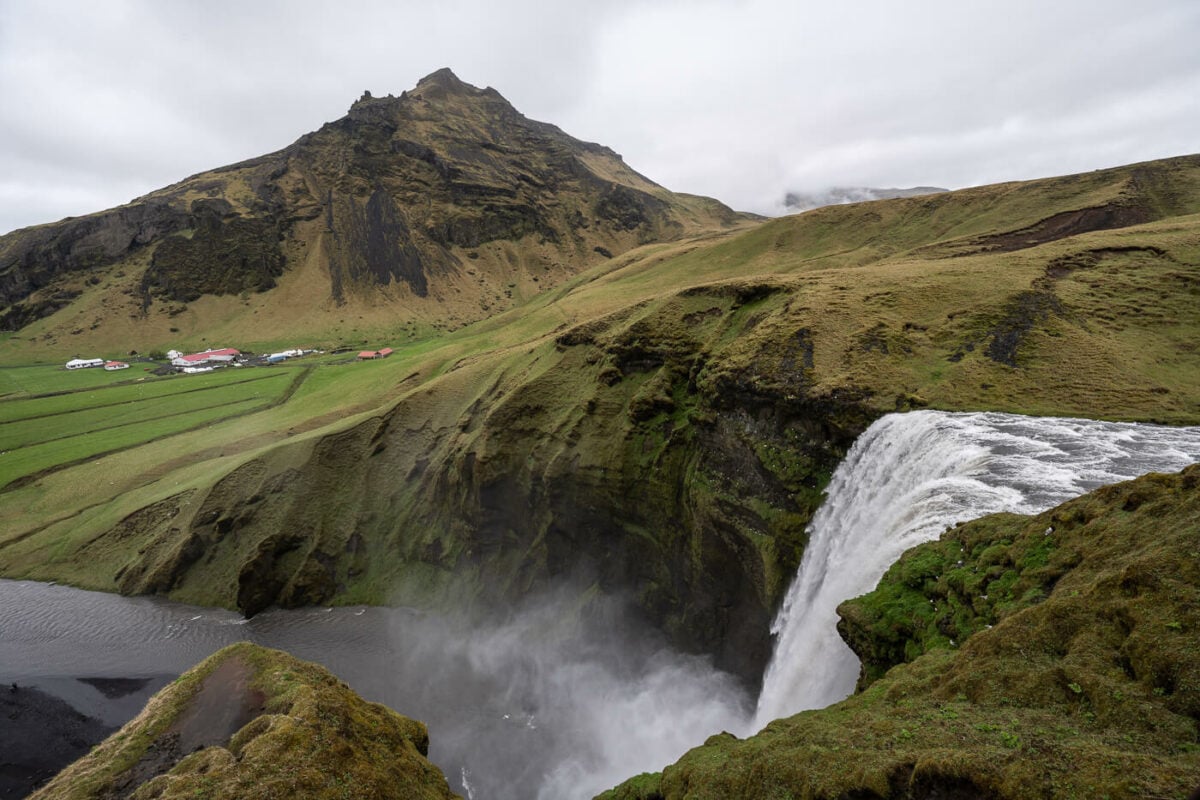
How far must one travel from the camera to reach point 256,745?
12.1 m

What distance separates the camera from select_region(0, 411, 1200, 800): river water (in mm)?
17516

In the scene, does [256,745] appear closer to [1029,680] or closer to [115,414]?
[1029,680]

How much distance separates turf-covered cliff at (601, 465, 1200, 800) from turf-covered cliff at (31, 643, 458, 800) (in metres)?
7.36

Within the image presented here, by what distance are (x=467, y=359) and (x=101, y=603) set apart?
41.9 metres

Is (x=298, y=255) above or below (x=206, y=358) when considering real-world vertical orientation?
above

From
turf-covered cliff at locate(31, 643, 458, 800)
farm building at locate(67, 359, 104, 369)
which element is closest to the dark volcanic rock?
turf-covered cliff at locate(31, 643, 458, 800)

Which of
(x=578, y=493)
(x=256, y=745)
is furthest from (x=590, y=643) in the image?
(x=256, y=745)

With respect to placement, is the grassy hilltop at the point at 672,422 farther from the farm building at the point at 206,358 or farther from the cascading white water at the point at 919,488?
the farm building at the point at 206,358

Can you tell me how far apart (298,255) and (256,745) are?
624ft

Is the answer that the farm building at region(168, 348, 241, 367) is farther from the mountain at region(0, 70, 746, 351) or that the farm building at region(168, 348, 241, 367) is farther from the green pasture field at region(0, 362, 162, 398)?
the mountain at region(0, 70, 746, 351)

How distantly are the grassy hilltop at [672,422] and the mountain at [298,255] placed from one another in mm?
88664

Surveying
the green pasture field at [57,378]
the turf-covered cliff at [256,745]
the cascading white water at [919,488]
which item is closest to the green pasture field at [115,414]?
the green pasture field at [57,378]

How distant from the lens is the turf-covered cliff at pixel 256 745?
11672 millimetres

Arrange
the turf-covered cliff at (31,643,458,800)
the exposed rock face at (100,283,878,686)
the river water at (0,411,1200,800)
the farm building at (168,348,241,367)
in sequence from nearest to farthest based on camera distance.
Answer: the turf-covered cliff at (31,643,458,800) < the river water at (0,411,1200,800) < the exposed rock face at (100,283,878,686) < the farm building at (168,348,241,367)
